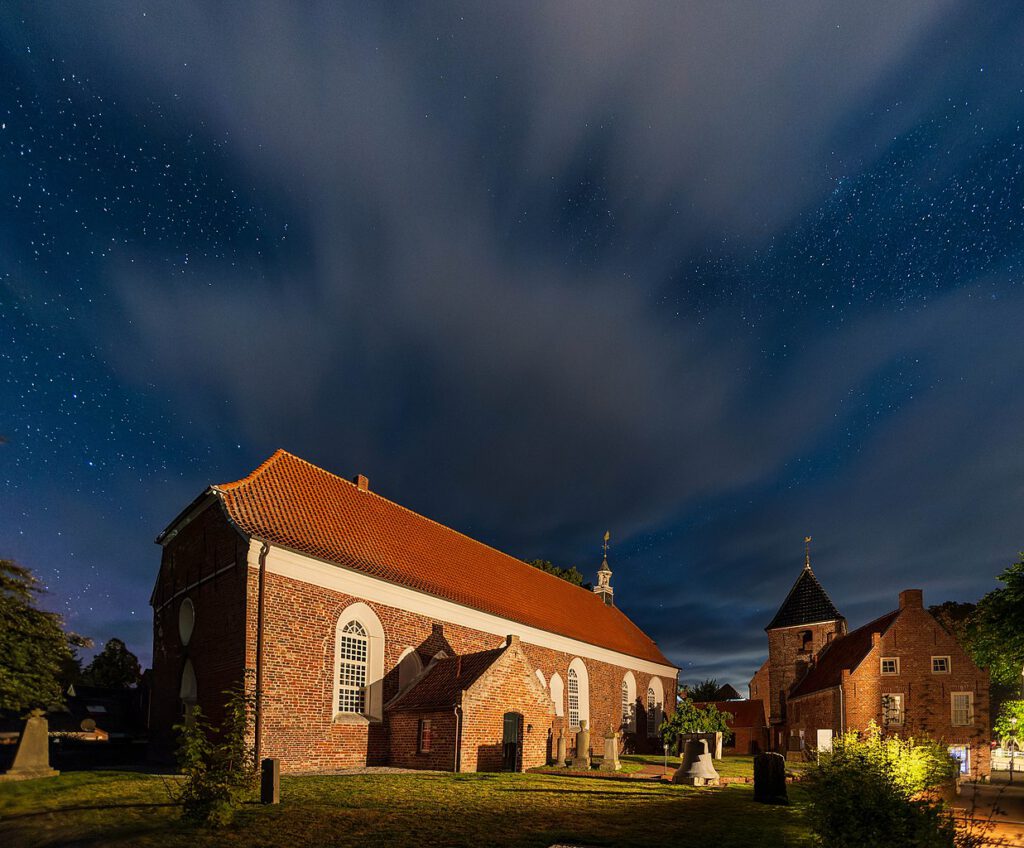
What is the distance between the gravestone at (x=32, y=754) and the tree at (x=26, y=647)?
0.80 meters

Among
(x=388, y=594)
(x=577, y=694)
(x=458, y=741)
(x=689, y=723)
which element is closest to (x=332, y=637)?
(x=388, y=594)

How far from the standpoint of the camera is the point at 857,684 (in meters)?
35.9

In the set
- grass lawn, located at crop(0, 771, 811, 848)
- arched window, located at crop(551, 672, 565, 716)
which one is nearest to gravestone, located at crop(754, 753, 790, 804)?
grass lawn, located at crop(0, 771, 811, 848)

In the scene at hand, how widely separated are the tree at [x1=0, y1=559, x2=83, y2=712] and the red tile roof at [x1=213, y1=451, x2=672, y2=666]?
551 cm

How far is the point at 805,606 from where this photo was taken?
4969cm

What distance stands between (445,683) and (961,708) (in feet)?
91.5

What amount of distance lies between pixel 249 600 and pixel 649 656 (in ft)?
104

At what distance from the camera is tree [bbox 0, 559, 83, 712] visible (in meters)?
17.2

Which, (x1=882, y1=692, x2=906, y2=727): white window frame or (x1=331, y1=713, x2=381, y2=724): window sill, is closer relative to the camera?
(x1=331, y1=713, x2=381, y2=724): window sill

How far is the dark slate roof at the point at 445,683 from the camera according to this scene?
66.6ft

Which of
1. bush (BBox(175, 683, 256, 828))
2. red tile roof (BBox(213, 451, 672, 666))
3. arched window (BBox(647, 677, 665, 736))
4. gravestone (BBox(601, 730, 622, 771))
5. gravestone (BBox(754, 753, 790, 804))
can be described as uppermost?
red tile roof (BBox(213, 451, 672, 666))

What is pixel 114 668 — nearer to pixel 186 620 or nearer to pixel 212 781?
pixel 186 620

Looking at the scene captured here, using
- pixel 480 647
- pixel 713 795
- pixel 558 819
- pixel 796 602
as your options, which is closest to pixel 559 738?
pixel 480 647

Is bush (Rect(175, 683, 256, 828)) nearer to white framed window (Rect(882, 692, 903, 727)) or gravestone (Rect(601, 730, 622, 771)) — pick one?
gravestone (Rect(601, 730, 622, 771))
